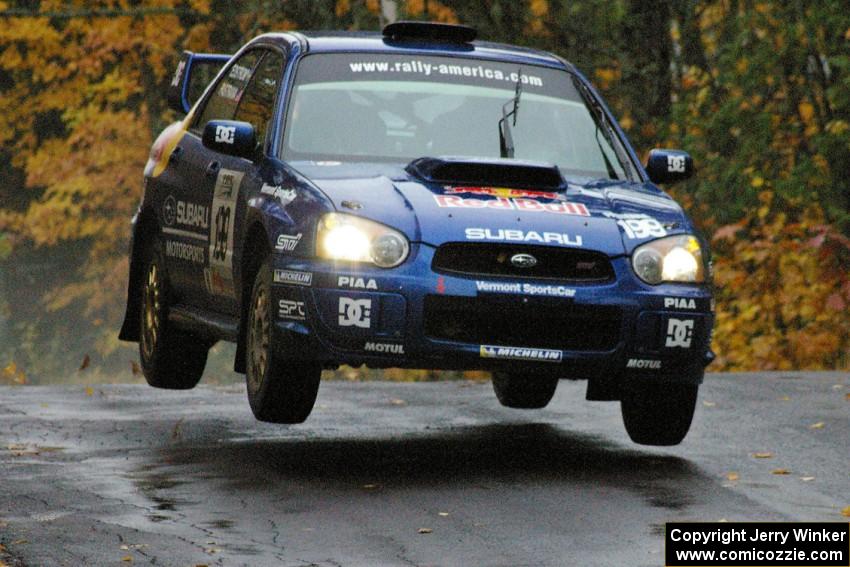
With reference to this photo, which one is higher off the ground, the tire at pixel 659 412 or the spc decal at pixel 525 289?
the spc decal at pixel 525 289

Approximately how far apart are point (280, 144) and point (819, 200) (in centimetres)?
1079

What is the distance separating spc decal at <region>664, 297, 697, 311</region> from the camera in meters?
9.19

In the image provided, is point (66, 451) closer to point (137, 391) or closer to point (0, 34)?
point (137, 391)

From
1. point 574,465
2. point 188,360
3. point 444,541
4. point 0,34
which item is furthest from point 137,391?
point 0,34

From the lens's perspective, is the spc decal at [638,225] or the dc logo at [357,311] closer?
the dc logo at [357,311]

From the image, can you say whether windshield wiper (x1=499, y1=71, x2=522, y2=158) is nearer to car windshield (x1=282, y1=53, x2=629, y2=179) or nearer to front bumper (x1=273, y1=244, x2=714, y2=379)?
car windshield (x1=282, y1=53, x2=629, y2=179)

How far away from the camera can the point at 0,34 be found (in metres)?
27.9

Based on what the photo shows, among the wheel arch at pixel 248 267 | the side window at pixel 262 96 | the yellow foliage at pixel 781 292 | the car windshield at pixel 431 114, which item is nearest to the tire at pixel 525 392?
the car windshield at pixel 431 114

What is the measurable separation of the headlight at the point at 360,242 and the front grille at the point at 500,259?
173 millimetres

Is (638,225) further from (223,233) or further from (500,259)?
(223,233)

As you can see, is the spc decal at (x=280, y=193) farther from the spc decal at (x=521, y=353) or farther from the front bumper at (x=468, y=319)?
the spc decal at (x=521, y=353)

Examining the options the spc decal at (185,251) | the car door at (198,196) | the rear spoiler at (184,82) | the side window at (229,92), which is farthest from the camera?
the rear spoiler at (184,82)

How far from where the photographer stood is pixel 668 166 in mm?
10469

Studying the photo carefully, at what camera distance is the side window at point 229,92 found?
11.3m
